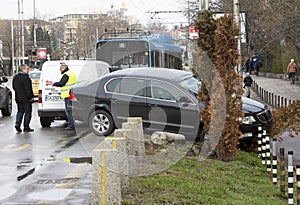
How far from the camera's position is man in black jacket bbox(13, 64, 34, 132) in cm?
1762

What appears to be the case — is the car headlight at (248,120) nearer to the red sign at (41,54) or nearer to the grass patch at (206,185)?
the grass patch at (206,185)

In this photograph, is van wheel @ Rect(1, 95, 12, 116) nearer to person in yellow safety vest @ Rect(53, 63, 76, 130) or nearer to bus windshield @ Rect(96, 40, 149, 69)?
bus windshield @ Rect(96, 40, 149, 69)

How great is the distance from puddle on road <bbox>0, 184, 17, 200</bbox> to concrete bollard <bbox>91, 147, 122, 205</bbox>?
6.72ft

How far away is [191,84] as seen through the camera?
14.6 m

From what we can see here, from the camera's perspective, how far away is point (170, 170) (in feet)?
34.1

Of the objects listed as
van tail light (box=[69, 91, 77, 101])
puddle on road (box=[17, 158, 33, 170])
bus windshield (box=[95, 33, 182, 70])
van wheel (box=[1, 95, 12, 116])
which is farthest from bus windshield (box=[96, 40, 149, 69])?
puddle on road (box=[17, 158, 33, 170])

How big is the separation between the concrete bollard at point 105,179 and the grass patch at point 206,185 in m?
0.41

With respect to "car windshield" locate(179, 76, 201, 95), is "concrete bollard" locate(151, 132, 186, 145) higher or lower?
lower

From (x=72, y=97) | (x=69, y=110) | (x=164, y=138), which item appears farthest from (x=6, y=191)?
(x=69, y=110)

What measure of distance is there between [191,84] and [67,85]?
441 cm

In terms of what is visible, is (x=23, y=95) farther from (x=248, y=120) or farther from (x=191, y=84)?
(x=248, y=120)

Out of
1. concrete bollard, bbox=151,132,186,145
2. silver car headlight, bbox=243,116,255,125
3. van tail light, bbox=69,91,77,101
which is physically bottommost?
concrete bollard, bbox=151,132,186,145

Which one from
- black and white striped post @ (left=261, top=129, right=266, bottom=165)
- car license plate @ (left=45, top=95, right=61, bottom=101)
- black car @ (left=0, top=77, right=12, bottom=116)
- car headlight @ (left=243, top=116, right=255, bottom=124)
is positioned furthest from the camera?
black car @ (left=0, top=77, right=12, bottom=116)

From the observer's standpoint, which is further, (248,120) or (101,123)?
(101,123)
